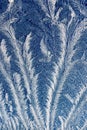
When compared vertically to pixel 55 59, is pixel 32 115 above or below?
below

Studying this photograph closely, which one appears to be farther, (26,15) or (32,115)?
(32,115)

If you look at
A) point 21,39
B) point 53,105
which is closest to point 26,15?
point 21,39

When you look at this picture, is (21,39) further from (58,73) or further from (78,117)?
(78,117)

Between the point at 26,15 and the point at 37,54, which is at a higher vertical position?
the point at 26,15

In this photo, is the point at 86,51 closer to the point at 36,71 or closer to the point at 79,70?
the point at 79,70

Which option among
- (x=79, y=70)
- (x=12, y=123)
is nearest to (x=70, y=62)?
(x=79, y=70)

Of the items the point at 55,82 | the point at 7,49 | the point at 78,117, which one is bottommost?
the point at 78,117
